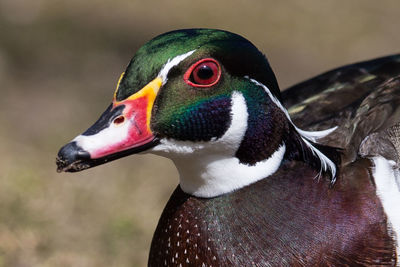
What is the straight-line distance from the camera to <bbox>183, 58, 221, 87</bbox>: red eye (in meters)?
1.98

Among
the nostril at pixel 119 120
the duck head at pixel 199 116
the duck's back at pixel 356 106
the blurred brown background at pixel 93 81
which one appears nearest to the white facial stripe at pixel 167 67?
the duck head at pixel 199 116

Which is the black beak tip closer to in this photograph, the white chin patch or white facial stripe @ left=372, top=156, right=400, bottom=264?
the white chin patch

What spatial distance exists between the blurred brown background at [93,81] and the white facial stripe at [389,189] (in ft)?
4.82

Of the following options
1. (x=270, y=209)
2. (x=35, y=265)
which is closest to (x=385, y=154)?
(x=270, y=209)

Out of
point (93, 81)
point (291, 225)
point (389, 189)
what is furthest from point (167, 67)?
point (93, 81)

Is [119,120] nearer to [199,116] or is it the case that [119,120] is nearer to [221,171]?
[199,116]

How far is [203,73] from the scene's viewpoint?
1.99 meters

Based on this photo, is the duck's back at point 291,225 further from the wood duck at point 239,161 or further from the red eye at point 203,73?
the red eye at point 203,73

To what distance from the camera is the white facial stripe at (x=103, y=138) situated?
188 cm

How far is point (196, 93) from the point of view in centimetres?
201

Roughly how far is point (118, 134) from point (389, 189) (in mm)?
929

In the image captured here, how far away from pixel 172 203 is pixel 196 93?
1.75ft

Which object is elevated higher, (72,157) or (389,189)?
(72,157)

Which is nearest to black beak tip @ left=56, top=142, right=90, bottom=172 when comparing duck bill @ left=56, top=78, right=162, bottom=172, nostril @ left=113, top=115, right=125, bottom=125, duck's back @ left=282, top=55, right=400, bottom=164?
duck bill @ left=56, top=78, right=162, bottom=172
